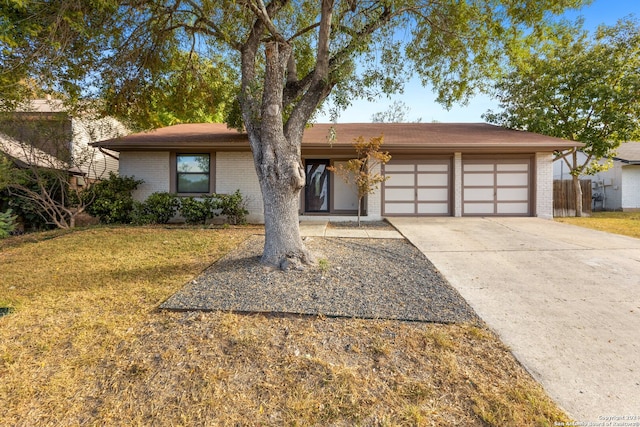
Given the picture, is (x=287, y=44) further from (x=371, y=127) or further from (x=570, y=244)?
(x=371, y=127)

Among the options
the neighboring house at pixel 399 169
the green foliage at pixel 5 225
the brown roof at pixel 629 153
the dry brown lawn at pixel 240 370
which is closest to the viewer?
the dry brown lawn at pixel 240 370

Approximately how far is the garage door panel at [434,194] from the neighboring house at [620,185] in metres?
12.5

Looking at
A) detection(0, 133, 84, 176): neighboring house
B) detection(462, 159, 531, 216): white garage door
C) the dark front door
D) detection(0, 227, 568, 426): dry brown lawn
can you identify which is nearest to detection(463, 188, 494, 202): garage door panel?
detection(462, 159, 531, 216): white garage door

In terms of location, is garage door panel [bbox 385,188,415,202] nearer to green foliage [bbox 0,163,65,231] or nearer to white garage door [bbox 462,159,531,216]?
white garage door [bbox 462,159,531,216]

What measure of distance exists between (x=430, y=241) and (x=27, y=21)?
313 inches

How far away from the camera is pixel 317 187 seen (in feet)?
41.5

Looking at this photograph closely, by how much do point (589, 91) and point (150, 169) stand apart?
17.7m

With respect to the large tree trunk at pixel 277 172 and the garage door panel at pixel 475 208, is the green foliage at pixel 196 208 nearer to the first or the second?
the large tree trunk at pixel 277 172

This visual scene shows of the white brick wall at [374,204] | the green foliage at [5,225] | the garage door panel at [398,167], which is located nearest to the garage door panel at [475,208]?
the garage door panel at [398,167]

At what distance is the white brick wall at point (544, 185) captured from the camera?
36.8 ft

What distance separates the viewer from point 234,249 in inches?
253

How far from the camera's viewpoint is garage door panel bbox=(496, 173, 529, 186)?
37.6ft

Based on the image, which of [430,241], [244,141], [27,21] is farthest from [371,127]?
[27,21]

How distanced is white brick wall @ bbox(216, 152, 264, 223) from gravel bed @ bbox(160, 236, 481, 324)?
206 inches
